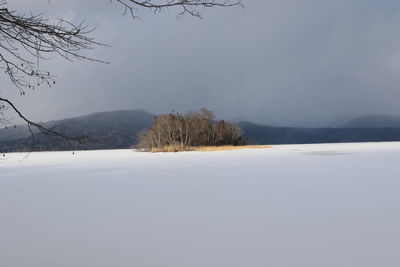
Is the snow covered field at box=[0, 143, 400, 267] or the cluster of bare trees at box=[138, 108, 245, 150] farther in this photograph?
the cluster of bare trees at box=[138, 108, 245, 150]

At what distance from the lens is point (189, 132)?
48.6 meters

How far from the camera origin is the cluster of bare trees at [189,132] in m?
45.9

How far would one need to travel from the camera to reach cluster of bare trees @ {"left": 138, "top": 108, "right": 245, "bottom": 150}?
45875 millimetres

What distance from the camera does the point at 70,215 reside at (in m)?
6.54

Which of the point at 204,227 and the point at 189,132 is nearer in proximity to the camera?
the point at 204,227

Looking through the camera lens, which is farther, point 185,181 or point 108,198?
point 185,181

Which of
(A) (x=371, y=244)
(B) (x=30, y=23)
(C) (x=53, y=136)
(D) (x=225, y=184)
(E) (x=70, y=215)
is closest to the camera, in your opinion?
(B) (x=30, y=23)

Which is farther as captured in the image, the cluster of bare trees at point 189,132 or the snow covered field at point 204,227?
the cluster of bare trees at point 189,132

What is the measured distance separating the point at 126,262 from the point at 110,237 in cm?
107

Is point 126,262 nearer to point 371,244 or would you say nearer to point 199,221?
point 199,221

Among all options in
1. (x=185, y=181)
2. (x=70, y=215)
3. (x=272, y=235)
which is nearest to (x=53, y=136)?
(x=272, y=235)

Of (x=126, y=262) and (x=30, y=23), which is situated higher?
(x=30, y=23)

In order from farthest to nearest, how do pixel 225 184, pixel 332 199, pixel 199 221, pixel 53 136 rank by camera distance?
pixel 225 184 < pixel 332 199 < pixel 199 221 < pixel 53 136

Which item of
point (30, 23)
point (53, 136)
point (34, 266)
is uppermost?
point (30, 23)
